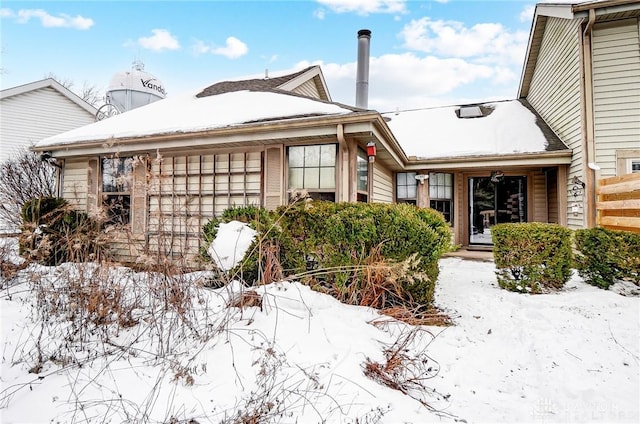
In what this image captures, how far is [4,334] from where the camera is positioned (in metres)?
2.57

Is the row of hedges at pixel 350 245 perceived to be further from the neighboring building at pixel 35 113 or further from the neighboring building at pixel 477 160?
the neighboring building at pixel 35 113

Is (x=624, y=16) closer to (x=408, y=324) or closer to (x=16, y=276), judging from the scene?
(x=408, y=324)

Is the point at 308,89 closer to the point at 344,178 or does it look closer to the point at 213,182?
the point at 213,182

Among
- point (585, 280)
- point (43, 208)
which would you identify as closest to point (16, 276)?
point (43, 208)

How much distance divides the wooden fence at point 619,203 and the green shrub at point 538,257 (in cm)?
121

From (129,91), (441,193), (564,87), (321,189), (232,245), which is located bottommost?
(232,245)

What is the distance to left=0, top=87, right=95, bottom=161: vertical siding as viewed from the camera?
474 inches

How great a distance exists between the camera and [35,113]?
12.8m

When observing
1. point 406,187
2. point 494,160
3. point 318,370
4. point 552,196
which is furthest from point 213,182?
point 552,196

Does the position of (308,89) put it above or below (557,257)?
above

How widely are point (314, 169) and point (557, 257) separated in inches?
148

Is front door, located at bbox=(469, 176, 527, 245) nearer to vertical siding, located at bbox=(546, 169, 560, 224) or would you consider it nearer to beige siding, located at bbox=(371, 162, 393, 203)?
vertical siding, located at bbox=(546, 169, 560, 224)

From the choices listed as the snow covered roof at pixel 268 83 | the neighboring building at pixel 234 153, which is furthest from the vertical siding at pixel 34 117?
the snow covered roof at pixel 268 83

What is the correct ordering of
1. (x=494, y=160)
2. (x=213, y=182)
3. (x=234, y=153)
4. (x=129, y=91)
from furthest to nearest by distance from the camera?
(x=129, y=91), (x=494, y=160), (x=213, y=182), (x=234, y=153)
